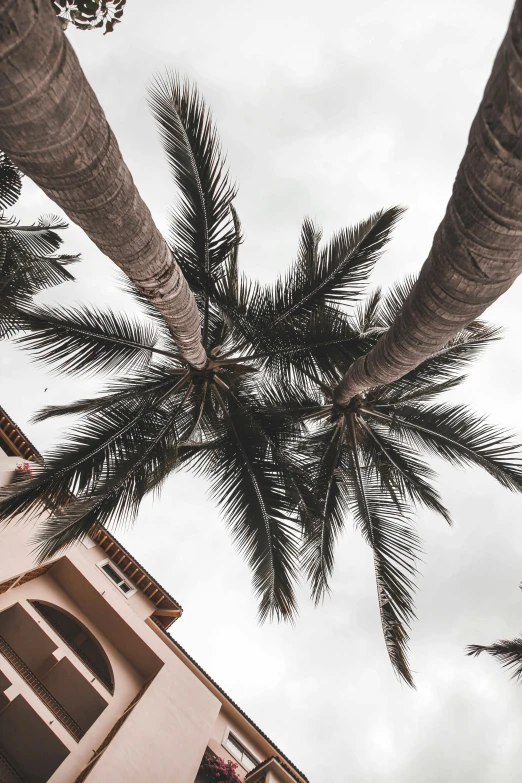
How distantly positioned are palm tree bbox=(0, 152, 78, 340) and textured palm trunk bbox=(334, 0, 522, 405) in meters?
5.59

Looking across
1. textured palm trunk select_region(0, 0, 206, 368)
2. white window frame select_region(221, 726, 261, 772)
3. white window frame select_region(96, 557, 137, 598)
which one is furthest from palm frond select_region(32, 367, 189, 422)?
white window frame select_region(221, 726, 261, 772)

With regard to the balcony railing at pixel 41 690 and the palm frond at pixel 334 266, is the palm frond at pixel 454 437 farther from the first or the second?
the balcony railing at pixel 41 690

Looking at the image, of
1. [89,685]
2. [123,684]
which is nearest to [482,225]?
[89,685]

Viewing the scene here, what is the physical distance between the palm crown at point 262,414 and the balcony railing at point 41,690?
8.70 m

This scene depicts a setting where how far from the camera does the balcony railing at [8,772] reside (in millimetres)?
13008

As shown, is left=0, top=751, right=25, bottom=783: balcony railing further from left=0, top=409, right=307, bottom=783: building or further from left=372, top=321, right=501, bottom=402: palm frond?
left=372, top=321, right=501, bottom=402: palm frond

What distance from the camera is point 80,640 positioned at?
16.2 m

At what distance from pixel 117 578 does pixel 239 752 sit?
8062 mm

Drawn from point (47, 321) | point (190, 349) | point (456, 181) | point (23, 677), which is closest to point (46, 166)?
point (456, 181)

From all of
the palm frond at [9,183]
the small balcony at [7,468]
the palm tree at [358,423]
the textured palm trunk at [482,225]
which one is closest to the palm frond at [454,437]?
the palm tree at [358,423]

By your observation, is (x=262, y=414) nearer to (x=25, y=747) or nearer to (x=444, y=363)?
(x=444, y=363)

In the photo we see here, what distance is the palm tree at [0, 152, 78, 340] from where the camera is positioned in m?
6.57

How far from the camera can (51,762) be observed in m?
12.7

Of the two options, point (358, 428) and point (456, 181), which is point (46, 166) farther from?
point (358, 428)
